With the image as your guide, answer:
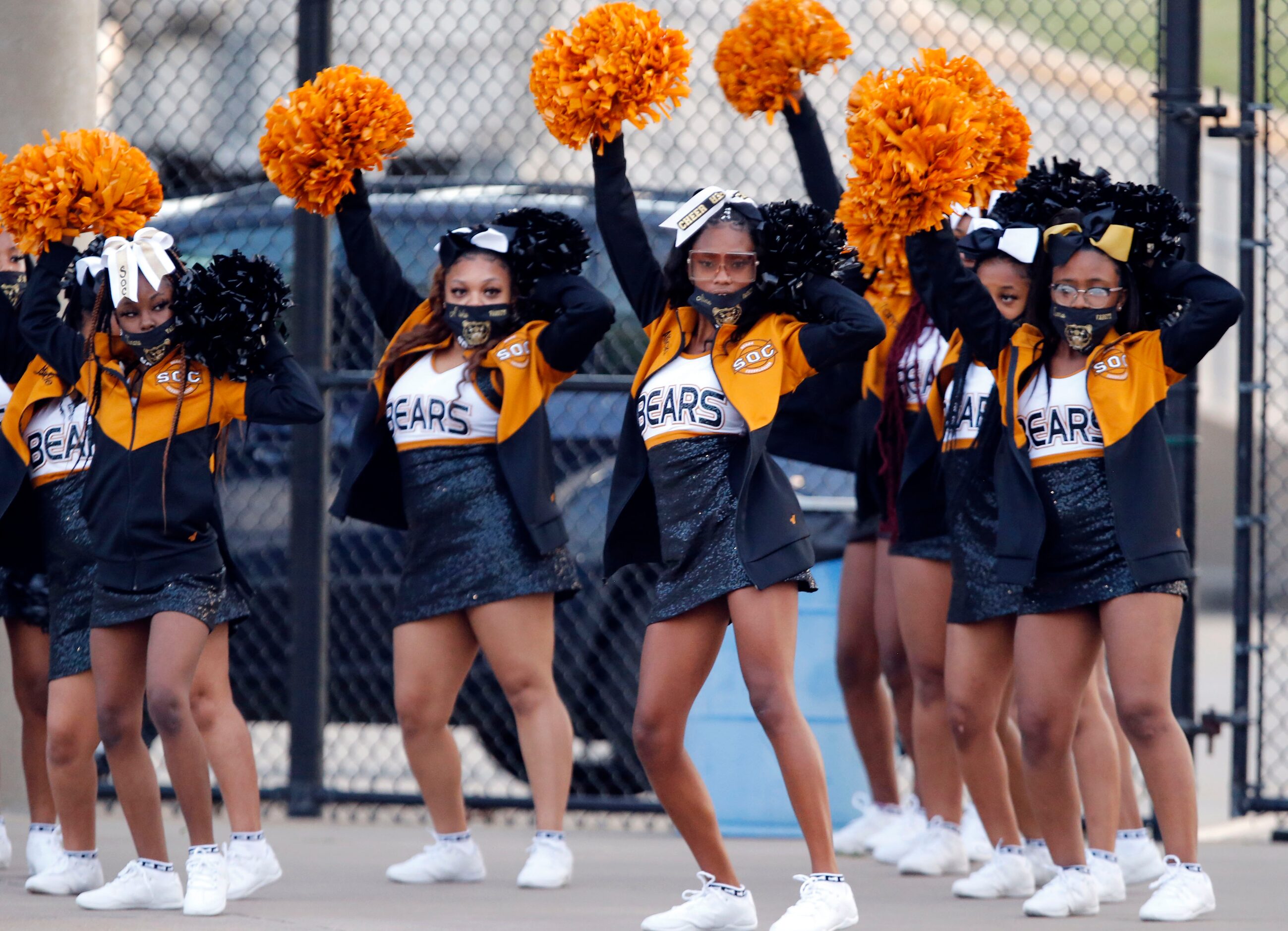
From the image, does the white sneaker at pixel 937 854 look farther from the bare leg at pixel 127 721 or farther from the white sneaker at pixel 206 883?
the bare leg at pixel 127 721

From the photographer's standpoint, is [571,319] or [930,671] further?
[930,671]

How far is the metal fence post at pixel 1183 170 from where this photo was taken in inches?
237

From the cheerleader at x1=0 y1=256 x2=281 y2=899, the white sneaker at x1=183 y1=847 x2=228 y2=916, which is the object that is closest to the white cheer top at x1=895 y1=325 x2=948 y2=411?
the cheerleader at x1=0 y1=256 x2=281 y2=899

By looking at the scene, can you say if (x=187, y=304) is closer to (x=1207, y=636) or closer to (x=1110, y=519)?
(x=1110, y=519)

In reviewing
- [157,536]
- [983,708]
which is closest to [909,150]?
[983,708]

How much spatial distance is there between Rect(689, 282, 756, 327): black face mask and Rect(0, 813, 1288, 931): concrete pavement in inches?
59.6

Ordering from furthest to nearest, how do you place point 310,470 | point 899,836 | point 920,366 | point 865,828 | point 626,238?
point 310,470 → point 865,828 → point 899,836 → point 920,366 → point 626,238

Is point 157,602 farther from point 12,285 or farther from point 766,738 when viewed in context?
point 766,738

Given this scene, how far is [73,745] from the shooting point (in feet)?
15.6

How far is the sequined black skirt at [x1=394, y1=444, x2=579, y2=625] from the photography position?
505 centimetres

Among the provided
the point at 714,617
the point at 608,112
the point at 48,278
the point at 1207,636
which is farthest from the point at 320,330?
the point at 1207,636

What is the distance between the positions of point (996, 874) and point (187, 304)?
2632mm

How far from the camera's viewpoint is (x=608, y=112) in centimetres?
459

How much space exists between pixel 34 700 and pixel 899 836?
2.65m
